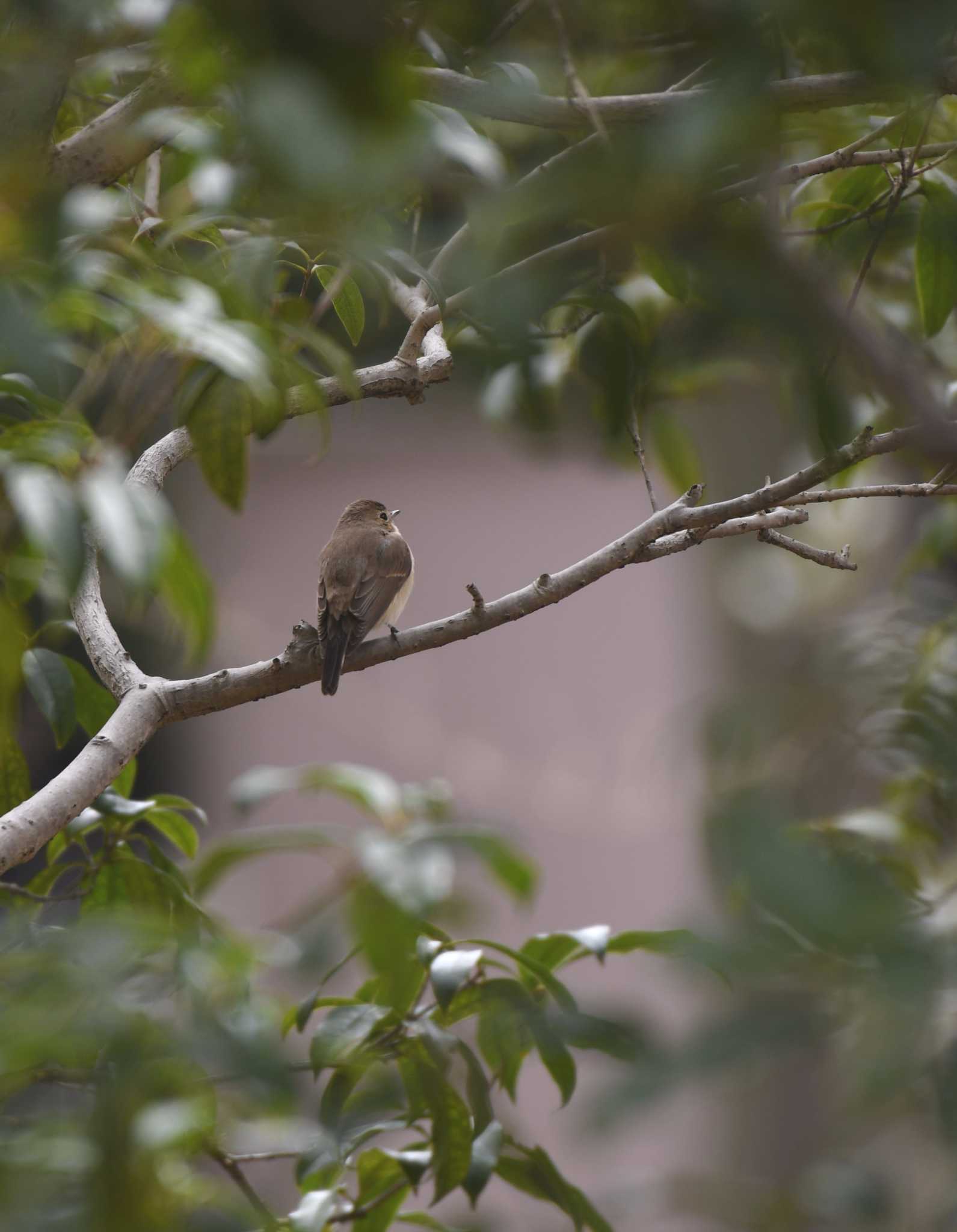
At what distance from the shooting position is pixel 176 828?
1.95 meters

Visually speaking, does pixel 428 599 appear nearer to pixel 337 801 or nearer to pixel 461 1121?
pixel 337 801

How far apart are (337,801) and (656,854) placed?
1.69m

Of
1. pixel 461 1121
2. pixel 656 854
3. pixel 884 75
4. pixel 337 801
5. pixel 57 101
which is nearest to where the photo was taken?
pixel 884 75

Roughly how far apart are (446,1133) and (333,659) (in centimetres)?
120

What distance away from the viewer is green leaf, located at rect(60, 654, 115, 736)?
1870 millimetres

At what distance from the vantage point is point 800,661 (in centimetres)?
74

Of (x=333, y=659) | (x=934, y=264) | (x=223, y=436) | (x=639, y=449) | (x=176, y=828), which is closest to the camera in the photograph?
(x=223, y=436)

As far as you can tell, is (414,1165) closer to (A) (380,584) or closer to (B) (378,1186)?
(B) (378,1186)


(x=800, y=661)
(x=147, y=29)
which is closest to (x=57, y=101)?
(x=147, y=29)

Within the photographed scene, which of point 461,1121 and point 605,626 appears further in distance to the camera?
point 605,626

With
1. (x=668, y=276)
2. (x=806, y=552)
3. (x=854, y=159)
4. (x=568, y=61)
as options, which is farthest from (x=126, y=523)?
(x=854, y=159)

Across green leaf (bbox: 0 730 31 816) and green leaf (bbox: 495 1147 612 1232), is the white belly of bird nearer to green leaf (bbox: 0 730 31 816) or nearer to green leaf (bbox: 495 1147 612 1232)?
green leaf (bbox: 0 730 31 816)

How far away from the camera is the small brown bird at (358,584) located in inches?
114

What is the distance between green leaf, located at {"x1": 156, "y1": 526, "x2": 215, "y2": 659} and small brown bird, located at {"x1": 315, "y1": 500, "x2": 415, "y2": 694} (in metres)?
1.64
